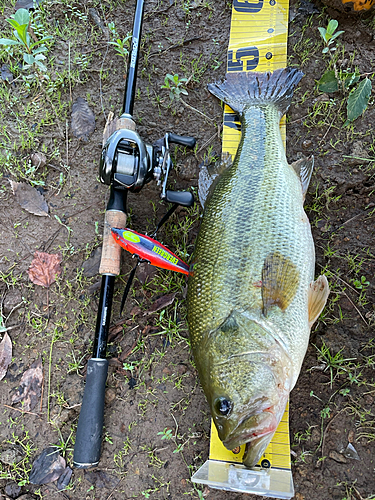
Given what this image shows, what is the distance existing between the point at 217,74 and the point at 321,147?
1233 millimetres

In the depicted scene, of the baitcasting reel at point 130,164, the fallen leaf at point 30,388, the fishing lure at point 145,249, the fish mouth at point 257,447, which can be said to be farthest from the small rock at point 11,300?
the fish mouth at point 257,447

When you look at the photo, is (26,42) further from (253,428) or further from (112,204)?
(253,428)

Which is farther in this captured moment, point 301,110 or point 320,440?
point 301,110

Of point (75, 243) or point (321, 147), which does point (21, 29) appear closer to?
point (75, 243)

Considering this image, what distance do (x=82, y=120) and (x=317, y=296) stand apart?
2730 millimetres

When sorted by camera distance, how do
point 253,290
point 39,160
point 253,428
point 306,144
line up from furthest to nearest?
point 39,160 < point 306,144 < point 253,290 < point 253,428

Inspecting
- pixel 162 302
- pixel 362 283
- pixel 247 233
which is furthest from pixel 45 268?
pixel 362 283

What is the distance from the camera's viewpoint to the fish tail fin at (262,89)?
288cm

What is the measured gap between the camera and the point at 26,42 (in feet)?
10.5

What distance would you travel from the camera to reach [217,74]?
3.24 meters

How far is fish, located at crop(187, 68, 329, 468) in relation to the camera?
2.01m

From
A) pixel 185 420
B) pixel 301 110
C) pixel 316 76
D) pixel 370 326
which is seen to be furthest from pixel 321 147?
pixel 185 420

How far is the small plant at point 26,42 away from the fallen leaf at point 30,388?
2.90 m

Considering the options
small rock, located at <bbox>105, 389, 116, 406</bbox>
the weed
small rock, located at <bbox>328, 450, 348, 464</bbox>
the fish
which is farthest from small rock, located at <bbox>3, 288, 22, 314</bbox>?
small rock, located at <bbox>328, 450, 348, 464</bbox>
